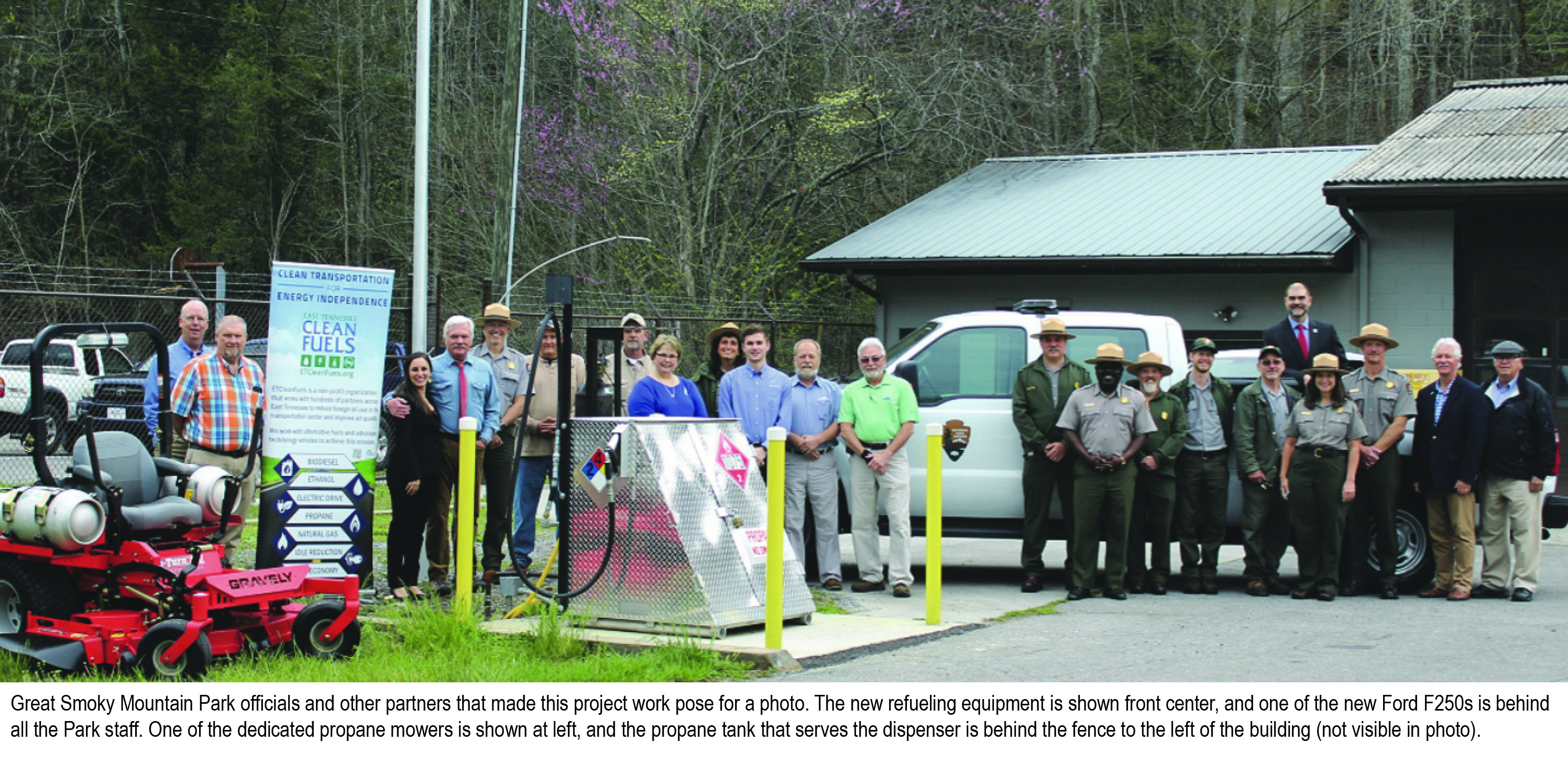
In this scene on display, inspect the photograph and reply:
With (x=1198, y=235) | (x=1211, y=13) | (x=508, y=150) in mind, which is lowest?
(x=1198, y=235)

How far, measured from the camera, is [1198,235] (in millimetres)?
18594

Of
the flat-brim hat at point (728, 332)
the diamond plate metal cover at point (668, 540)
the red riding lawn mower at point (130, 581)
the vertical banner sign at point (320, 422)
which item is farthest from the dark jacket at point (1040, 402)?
the red riding lawn mower at point (130, 581)

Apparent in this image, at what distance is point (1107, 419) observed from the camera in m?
9.52

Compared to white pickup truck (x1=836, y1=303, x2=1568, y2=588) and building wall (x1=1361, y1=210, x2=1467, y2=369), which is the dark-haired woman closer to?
white pickup truck (x1=836, y1=303, x2=1568, y2=588)

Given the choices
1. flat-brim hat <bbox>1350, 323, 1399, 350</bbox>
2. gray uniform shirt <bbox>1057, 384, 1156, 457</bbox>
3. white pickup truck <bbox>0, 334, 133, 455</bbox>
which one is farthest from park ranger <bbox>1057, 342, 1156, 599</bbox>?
white pickup truck <bbox>0, 334, 133, 455</bbox>

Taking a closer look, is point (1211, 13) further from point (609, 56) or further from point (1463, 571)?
point (1463, 571)

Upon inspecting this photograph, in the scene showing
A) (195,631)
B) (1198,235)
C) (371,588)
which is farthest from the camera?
(1198,235)

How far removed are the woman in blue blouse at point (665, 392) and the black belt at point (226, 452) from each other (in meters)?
2.37

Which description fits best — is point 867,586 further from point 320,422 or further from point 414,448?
point 320,422

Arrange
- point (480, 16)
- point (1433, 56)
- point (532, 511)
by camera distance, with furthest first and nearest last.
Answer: point (480, 16) < point (1433, 56) < point (532, 511)

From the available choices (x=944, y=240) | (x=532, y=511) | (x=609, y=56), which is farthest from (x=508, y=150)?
(x=532, y=511)

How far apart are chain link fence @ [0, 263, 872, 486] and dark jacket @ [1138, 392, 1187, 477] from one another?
21.6ft

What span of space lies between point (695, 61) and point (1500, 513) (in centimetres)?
1681

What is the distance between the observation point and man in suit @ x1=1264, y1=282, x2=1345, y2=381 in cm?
1077
